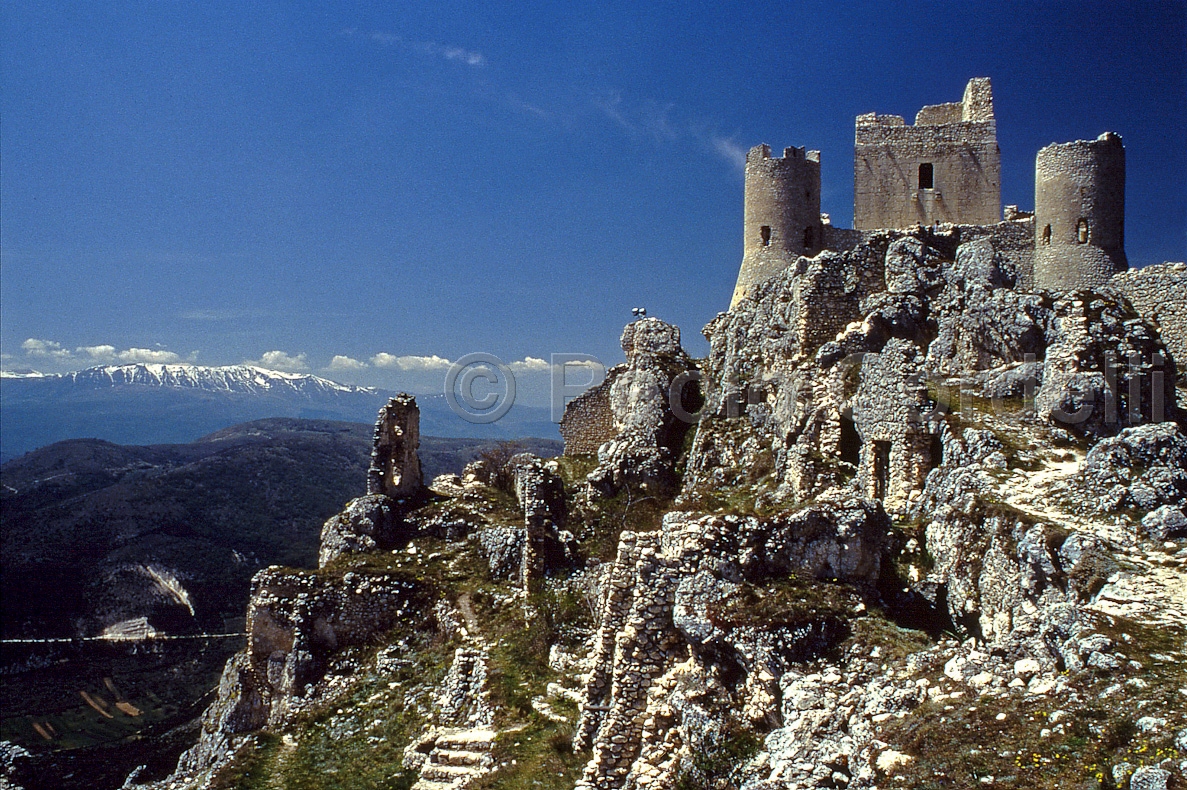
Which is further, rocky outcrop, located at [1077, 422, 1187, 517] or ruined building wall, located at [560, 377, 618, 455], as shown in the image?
ruined building wall, located at [560, 377, 618, 455]

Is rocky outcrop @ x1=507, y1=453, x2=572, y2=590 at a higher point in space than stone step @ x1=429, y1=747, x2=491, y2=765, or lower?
higher

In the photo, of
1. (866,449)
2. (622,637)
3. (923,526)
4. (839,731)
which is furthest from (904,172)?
(839,731)

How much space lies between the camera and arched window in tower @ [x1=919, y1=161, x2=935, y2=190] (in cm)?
3075

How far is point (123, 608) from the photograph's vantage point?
249 feet

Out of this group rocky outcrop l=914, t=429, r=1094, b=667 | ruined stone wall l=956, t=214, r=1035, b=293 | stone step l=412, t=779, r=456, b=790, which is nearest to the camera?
rocky outcrop l=914, t=429, r=1094, b=667

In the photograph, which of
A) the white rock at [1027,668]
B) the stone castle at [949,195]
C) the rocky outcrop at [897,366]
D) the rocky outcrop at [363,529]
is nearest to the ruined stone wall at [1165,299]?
the stone castle at [949,195]

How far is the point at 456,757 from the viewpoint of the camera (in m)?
15.8

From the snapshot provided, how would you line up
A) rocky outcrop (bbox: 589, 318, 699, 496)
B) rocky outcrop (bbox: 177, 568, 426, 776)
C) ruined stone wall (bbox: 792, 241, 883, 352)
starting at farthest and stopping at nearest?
rocky outcrop (bbox: 589, 318, 699, 496) < ruined stone wall (bbox: 792, 241, 883, 352) < rocky outcrop (bbox: 177, 568, 426, 776)

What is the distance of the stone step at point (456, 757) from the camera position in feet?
50.7

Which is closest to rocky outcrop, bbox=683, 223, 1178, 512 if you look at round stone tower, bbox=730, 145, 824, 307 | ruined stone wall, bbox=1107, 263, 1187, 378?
ruined stone wall, bbox=1107, 263, 1187, 378

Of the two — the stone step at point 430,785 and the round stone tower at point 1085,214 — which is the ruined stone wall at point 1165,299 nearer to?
the round stone tower at point 1085,214

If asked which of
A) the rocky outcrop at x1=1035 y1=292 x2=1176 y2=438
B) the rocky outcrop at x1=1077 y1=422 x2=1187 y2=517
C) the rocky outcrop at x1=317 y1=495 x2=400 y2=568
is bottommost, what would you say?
the rocky outcrop at x1=317 y1=495 x2=400 y2=568

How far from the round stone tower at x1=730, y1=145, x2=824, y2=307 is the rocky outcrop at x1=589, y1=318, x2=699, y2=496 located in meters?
4.22

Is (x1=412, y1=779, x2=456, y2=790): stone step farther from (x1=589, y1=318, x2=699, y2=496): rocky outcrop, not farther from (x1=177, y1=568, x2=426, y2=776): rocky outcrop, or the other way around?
(x1=589, y1=318, x2=699, y2=496): rocky outcrop
